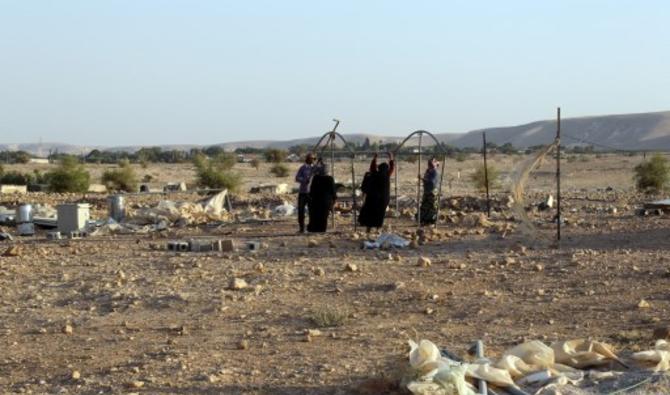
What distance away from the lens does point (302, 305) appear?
11148 mm

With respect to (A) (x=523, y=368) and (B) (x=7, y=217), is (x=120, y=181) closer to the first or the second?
(B) (x=7, y=217)

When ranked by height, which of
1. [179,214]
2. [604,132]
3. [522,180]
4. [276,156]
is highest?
[604,132]

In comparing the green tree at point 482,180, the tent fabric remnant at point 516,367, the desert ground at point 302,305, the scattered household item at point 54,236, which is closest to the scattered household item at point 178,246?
the desert ground at point 302,305

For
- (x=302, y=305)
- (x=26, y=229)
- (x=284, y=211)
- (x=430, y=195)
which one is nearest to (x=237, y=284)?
(x=302, y=305)

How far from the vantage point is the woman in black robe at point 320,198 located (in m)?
18.7

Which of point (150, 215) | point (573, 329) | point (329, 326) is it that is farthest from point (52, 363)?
point (150, 215)

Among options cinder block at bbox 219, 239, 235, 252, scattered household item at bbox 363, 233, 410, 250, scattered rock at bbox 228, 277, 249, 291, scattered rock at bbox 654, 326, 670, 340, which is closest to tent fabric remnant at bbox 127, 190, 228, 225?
cinder block at bbox 219, 239, 235, 252

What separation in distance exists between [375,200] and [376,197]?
58 millimetres

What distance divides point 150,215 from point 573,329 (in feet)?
43.4

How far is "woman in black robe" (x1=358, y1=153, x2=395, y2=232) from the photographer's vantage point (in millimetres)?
18625

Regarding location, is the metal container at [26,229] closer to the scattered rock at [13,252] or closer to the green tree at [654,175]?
the scattered rock at [13,252]

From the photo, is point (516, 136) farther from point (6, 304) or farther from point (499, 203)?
point (6, 304)

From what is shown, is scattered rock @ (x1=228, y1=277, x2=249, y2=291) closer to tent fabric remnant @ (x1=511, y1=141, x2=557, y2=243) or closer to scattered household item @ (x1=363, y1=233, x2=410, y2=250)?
scattered household item @ (x1=363, y1=233, x2=410, y2=250)

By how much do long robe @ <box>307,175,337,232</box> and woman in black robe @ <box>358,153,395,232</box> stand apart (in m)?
0.62
